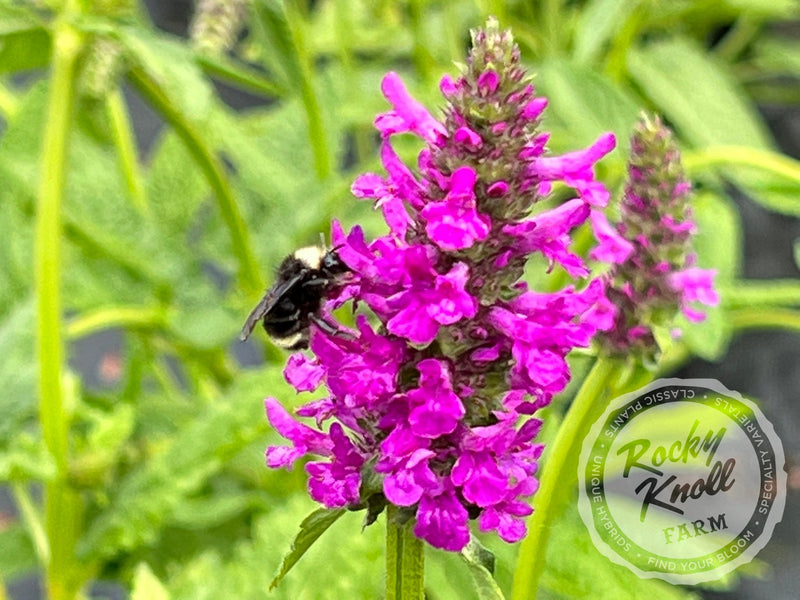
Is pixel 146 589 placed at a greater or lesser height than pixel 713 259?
lesser

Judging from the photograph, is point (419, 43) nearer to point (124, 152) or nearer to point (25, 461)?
point (124, 152)

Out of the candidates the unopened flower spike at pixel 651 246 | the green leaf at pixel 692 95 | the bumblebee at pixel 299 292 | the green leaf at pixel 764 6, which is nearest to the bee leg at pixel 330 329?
the bumblebee at pixel 299 292

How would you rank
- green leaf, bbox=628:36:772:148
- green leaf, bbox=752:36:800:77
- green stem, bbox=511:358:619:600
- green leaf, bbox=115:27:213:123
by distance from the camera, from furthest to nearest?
green leaf, bbox=752:36:800:77
green leaf, bbox=628:36:772:148
green leaf, bbox=115:27:213:123
green stem, bbox=511:358:619:600

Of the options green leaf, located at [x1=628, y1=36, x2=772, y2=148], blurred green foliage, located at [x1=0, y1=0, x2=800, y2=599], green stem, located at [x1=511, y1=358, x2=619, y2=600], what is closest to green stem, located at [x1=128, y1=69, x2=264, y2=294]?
blurred green foliage, located at [x1=0, y1=0, x2=800, y2=599]

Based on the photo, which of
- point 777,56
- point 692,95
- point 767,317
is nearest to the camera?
point 767,317

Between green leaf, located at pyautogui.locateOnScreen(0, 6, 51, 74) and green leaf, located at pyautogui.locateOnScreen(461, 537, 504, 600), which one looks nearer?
green leaf, located at pyautogui.locateOnScreen(461, 537, 504, 600)

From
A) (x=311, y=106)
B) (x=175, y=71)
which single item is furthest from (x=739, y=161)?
(x=175, y=71)

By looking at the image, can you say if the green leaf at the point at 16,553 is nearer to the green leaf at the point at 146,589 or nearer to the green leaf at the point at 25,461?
the green leaf at the point at 25,461

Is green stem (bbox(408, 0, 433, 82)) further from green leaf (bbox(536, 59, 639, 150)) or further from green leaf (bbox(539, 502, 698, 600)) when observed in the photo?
green leaf (bbox(539, 502, 698, 600))
